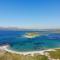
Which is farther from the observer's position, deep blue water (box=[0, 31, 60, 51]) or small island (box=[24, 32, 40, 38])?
small island (box=[24, 32, 40, 38])

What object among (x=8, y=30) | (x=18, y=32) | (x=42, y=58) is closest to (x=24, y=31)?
(x=18, y=32)

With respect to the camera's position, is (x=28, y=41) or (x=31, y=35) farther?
(x=31, y=35)

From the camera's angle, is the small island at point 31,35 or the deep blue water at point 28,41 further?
the small island at point 31,35

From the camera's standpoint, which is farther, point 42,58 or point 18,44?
point 18,44

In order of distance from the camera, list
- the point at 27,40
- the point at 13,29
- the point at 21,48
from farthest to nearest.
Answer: the point at 13,29, the point at 27,40, the point at 21,48

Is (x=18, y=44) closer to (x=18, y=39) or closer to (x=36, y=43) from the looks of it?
(x=18, y=39)

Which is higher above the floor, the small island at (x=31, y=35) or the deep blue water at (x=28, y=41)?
the small island at (x=31, y=35)

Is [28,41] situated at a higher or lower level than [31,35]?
lower

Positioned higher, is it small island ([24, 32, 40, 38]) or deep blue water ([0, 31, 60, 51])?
small island ([24, 32, 40, 38])
